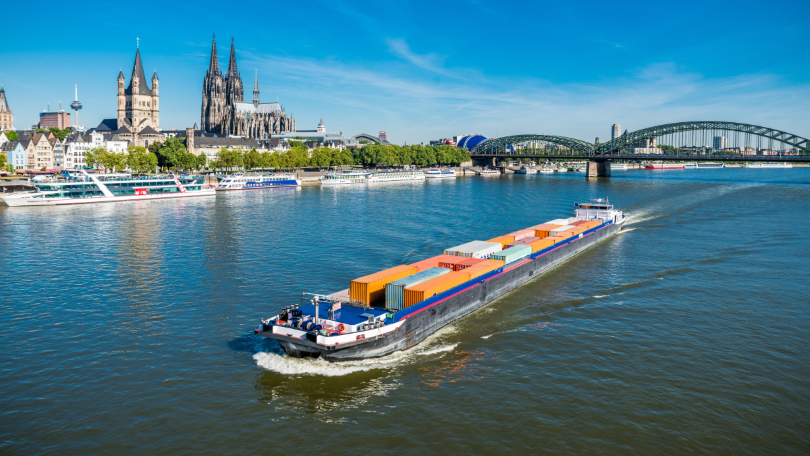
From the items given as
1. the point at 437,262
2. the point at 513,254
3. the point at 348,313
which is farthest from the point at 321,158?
the point at 348,313

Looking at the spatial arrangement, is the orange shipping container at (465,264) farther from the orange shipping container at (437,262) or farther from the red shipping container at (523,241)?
the red shipping container at (523,241)

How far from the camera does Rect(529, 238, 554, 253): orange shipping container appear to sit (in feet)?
131

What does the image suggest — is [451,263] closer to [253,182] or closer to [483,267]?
[483,267]

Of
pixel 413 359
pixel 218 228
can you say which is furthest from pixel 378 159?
pixel 413 359

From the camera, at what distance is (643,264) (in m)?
41.8

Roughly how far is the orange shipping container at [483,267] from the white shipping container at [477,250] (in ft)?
8.31

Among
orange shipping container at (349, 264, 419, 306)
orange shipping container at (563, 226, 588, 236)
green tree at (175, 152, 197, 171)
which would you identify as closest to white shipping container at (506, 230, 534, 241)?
orange shipping container at (563, 226, 588, 236)

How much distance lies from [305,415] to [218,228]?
44.3m

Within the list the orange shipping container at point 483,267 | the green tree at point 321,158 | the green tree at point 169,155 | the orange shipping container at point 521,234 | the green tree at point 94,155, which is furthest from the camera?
the green tree at point 321,158

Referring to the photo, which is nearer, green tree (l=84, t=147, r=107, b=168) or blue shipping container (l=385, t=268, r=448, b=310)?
blue shipping container (l=385, t=268, r=448, b=310)

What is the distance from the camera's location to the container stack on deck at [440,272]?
26.2 m

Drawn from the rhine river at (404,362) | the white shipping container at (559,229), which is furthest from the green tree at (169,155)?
the white shipping container at (559,229)

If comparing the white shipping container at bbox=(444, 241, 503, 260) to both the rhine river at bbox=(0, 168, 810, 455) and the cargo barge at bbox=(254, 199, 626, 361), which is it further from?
the rhine river at bbox=(0, 168, 810, 455)

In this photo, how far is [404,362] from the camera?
2309 cm
